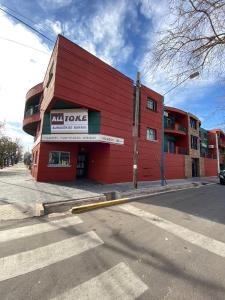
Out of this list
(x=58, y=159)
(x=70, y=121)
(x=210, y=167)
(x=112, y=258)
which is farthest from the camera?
(x=210, y=167)

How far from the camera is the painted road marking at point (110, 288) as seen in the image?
267cm

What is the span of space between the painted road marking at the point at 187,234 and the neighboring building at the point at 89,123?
8.26 m

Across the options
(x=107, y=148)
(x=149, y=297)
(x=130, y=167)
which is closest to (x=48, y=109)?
(x=107, y=148)

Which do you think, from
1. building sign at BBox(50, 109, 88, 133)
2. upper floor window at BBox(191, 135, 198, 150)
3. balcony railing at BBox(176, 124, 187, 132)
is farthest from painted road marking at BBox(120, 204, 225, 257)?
upper floor window at BBox(191, 135, 198, 150)

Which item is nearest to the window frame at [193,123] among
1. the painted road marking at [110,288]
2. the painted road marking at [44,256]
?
the painted road marking at [44,256]

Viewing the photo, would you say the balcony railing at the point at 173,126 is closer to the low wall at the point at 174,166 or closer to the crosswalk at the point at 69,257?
the low wall at the point at 174,166

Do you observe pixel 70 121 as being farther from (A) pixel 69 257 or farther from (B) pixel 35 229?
(A) pixel 69 257

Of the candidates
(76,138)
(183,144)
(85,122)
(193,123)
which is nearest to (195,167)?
(183,144)

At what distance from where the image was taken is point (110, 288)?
9.30 ft

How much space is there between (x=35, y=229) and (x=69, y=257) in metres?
1.95

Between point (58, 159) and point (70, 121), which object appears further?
point (58, 159)

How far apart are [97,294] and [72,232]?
2542 millimetres

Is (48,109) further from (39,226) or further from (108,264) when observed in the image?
(108,264)

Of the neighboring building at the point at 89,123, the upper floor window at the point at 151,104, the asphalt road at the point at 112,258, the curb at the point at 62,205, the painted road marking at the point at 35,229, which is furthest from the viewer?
the upper floor window at the point at 151,104
